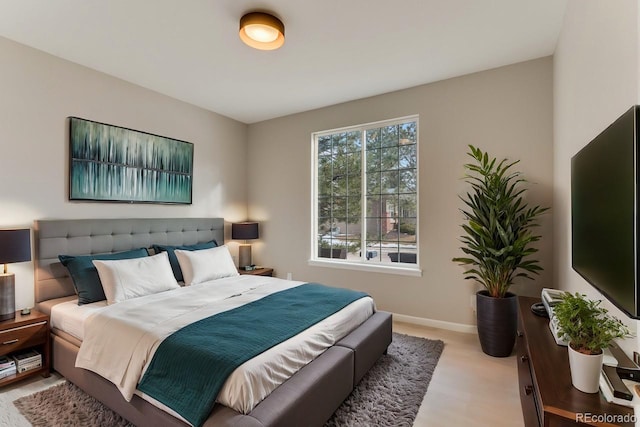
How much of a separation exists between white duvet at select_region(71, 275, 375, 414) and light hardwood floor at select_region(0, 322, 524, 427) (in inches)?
24.1

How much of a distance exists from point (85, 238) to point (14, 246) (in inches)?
26.0

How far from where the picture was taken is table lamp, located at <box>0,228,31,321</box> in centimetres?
230

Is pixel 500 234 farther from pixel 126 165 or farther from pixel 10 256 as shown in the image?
pixel 10 256

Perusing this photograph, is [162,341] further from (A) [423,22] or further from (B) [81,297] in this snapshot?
(A) [423,22]

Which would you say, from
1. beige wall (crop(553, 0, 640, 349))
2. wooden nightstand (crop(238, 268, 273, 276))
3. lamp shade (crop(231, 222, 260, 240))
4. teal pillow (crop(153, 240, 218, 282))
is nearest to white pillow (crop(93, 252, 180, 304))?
teal pillow (crop(153, 240, 218, 282))

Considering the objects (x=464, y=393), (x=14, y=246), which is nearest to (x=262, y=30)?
(x=14, y=246)

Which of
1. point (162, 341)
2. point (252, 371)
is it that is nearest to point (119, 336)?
point (162, 341)

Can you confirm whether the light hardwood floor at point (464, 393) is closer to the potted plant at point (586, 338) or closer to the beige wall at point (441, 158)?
the beige wall at point (441, 158)

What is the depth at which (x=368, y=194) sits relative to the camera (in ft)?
13.2

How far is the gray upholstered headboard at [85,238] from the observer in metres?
2.72

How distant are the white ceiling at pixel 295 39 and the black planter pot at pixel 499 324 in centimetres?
225

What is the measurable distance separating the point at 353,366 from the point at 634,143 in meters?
1.88

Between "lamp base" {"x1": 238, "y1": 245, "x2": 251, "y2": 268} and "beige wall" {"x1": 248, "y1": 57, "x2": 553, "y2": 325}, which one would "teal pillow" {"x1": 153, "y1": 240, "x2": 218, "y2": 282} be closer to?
"lamp base" {"x1": 238, "y1": 245, "x2": 251, "y2": 268}

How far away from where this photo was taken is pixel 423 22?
2396 mm
